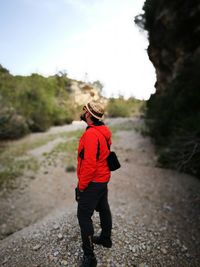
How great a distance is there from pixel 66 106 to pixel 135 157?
2516 centimetres

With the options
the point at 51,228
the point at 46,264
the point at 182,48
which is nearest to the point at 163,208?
the point at 51,228

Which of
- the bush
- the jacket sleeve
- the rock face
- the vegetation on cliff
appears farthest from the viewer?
the bush

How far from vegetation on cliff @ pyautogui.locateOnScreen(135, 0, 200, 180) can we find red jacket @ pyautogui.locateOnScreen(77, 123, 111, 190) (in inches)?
149

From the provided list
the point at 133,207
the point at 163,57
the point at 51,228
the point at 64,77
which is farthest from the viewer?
the point at 64,77

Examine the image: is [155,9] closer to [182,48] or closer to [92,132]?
[182,48]

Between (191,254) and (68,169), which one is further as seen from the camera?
(68,169)

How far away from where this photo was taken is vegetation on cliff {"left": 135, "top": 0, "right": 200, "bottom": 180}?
275 inches

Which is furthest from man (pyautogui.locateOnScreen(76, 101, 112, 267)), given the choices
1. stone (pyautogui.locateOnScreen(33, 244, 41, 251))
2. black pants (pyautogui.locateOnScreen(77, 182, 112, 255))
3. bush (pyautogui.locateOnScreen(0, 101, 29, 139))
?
bush (pyautogui.locateOnScreen(0, 101, 29, 139))

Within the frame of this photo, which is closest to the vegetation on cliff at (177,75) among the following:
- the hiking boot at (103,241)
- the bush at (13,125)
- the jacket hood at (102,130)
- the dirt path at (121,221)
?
the dirt path at (121,221)

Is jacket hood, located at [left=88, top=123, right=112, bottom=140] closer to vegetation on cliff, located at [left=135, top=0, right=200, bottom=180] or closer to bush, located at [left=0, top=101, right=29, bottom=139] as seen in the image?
vegetation on cliff, located at [left=135, top=0, right=200, bottom=180]

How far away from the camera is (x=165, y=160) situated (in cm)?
877

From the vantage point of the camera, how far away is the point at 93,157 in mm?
2691

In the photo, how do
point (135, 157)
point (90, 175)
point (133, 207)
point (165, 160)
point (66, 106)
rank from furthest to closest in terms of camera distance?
point (66, 106) < point (135, 157) < point (165, 160) < point (133, 207) < point (90, 175)

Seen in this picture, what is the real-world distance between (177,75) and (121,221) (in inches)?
289
